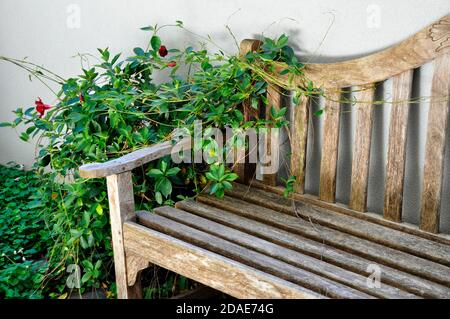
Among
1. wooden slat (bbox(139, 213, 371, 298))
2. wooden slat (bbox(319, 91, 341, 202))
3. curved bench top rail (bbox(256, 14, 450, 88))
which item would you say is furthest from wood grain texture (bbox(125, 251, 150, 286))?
curved bench top rail (bbox(256, 14, 450, 88))

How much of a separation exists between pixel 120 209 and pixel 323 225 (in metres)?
0.75

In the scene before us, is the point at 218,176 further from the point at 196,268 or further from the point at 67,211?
the point at 67,211

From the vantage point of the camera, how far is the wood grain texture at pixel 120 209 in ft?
8.16

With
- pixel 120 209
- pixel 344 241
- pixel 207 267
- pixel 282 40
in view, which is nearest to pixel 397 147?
pixel 344 241

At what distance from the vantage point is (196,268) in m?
2.30

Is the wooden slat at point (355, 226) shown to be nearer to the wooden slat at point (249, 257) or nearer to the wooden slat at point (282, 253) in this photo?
the wooden slat at point (282, 253)

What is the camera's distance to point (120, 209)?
8.23 ft

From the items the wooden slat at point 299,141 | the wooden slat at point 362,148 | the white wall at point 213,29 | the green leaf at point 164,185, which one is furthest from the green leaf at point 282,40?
the green leaf at point 164,185

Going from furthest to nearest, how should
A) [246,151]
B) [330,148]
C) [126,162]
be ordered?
[246,151] < [330,148] < [126,162]

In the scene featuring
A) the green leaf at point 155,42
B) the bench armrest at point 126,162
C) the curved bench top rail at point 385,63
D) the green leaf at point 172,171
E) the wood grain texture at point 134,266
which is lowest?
the wood grain texture at point 134,266

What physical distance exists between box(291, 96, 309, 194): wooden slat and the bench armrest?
19.3 inches

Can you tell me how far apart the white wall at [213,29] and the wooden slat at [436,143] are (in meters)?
0.13

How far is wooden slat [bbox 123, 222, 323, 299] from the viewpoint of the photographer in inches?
81.5

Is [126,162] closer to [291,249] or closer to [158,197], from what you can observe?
[158,197]
